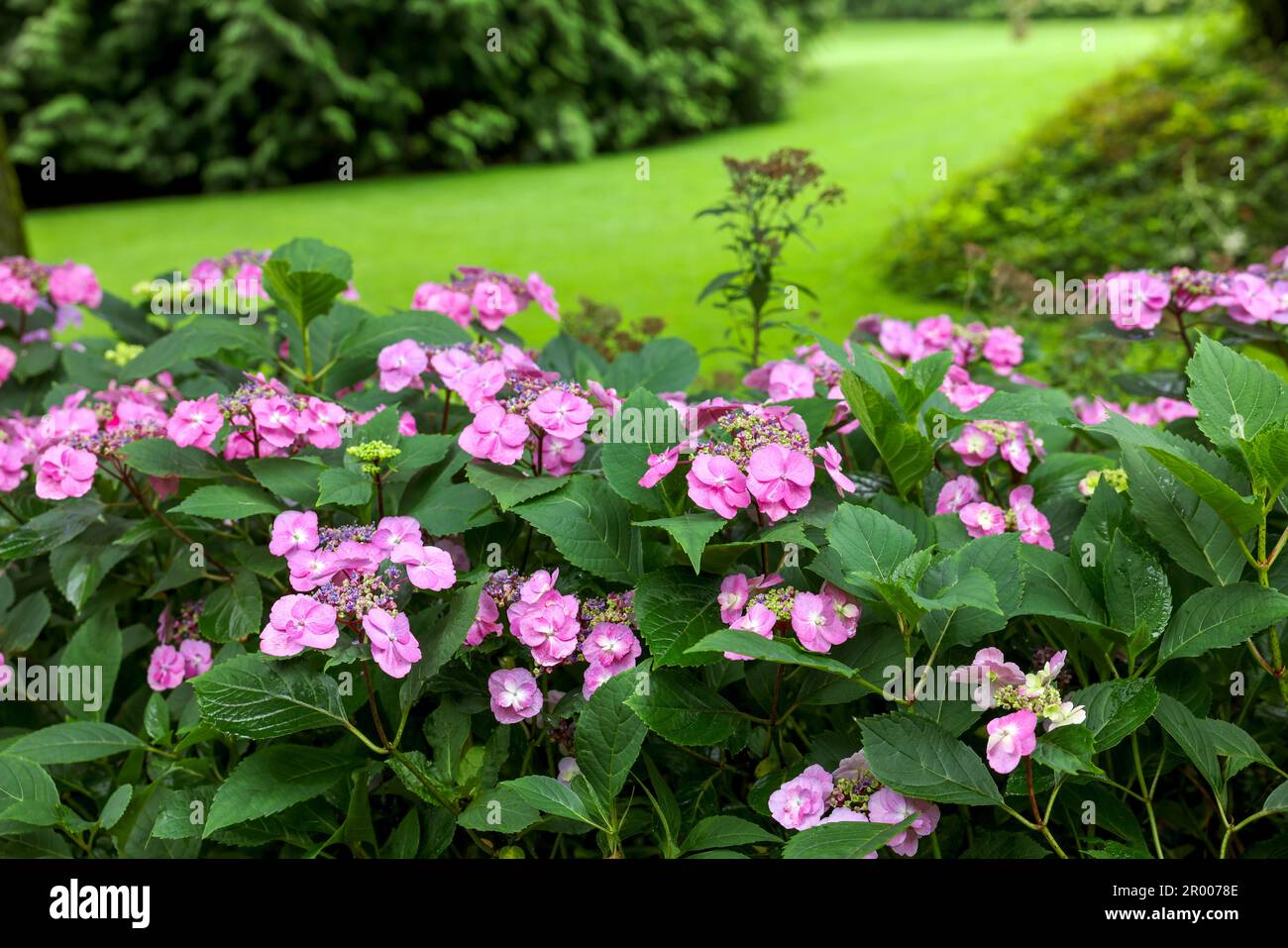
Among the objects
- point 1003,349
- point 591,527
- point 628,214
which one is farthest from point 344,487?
point 628,214

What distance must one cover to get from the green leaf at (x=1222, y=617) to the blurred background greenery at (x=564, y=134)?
20.5 feet

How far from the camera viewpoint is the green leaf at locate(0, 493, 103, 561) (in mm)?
1644

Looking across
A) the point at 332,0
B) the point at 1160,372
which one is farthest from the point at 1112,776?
the point at 332,0

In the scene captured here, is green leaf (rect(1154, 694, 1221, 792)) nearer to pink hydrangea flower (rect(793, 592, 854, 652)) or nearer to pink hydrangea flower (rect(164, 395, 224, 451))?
pink hydrangea flower (rect(793, 592, 854, 652))

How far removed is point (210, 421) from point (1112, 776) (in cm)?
121

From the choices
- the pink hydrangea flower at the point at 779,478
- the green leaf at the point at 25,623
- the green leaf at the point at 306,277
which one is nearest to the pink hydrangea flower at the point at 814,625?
the pink hydrangea flower at the point at 779,478

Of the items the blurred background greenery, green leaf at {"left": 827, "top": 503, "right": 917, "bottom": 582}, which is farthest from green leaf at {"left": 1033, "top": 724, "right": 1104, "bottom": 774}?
the blurred background greenery

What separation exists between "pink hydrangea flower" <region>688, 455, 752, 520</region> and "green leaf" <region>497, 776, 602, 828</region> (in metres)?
0.34

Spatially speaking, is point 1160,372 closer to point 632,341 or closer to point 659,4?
point 632,341

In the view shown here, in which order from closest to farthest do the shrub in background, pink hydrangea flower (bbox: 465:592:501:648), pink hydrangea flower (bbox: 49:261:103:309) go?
pink hydrangea flower (bbox: 465:592:501:648) → pink hydrangea flower (bbox: 49:261:103:309) → the shrub in background

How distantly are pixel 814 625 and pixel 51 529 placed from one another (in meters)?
1.07

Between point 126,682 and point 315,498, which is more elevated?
point 315,498

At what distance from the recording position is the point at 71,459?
1614mm

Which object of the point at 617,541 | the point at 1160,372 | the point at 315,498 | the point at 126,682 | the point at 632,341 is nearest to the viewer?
the point at 617,541
